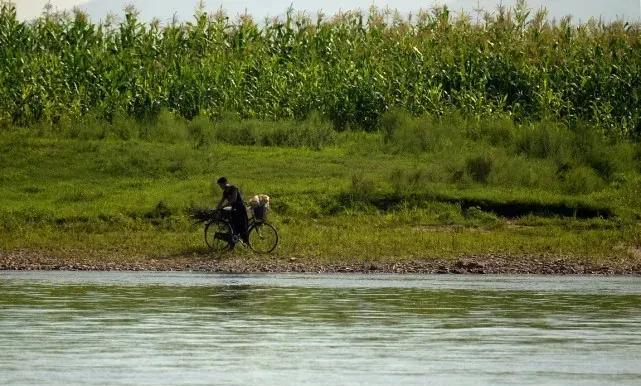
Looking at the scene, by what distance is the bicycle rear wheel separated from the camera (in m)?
34.3

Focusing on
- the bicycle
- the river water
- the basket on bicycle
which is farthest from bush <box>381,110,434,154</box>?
the river water

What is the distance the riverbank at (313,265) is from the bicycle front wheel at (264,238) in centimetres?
65

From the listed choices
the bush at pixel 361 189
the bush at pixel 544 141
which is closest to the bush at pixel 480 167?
the bush at pixel 544 141

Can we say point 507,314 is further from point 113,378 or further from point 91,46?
point 91,46

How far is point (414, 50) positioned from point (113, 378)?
38.2 m

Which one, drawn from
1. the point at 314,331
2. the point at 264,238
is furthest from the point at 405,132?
the point at 314,331

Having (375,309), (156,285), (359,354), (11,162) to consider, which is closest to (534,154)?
(11,162)

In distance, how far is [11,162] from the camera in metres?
43.8

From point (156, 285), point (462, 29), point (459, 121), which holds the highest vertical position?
point (462, 29)

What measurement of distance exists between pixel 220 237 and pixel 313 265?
8.02 feet

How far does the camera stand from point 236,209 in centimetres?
3422

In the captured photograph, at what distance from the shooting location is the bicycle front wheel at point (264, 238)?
34438 millimetres

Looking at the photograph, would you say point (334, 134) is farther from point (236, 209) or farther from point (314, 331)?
point (314, 331)

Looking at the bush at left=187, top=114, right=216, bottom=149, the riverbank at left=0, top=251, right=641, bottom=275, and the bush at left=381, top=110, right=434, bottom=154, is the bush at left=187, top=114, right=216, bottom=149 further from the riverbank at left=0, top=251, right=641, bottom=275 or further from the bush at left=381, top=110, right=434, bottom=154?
the riverbank at left=0, top=251, right=641, bottom=275
